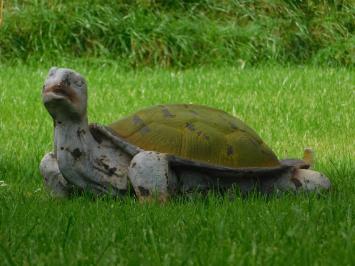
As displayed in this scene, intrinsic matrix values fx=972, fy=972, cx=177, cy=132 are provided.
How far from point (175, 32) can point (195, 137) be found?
9.15m

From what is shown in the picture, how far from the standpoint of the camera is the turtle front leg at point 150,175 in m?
4.43

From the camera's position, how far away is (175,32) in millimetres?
13625

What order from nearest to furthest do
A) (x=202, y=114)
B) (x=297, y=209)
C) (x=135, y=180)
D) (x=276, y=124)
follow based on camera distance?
1. (x=297, y=209)
2. (x=135, y=180)
3. (x=202, y=114)
4. (x=276, y=124)

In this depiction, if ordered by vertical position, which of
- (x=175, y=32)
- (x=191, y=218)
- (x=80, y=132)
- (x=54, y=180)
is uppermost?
(x=80, y=132)

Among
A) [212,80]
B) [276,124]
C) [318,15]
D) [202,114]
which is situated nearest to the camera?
[202,114]

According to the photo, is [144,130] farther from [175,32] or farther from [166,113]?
[175,32]

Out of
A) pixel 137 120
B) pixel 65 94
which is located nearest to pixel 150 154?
pixel 137 120

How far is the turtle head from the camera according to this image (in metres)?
4.42

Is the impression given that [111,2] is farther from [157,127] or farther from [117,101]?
[157,127]

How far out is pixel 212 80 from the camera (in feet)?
36.0

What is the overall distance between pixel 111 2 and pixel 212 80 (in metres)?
3.73

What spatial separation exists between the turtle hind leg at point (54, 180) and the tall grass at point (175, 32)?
A: 825cm

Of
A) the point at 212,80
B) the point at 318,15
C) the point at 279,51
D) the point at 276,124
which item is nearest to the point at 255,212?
the point at 276,124

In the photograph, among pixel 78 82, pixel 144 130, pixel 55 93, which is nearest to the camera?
pixel 55 93
